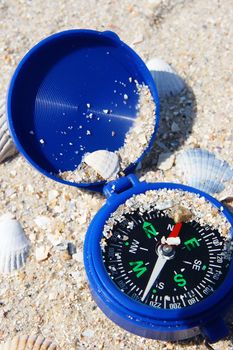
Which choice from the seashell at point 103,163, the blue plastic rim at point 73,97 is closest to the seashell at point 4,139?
the blue plastic rim at point 73,97

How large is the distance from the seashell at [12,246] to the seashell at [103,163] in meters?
0.28

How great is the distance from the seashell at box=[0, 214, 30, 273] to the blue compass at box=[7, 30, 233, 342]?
7.5 inches

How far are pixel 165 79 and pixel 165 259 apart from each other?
69cm

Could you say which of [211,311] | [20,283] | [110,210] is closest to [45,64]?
[110,210]

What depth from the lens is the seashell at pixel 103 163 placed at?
182cm

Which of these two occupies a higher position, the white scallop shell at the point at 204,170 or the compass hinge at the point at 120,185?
the white scallop shell at the point at 204,170

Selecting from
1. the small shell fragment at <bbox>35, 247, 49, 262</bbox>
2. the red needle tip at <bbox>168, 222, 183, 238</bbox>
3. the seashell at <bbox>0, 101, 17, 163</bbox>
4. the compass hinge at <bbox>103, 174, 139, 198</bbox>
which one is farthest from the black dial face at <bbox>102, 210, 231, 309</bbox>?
the seashell at <bbox>0, 101, 17, 163</bbox>

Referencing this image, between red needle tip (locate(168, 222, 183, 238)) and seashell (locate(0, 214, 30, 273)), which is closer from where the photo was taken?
red needle tip (locate(168, 222, 183, 238))

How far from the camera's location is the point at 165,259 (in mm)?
1606

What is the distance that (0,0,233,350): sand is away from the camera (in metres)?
1.69

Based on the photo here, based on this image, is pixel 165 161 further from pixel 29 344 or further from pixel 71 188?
pixel 29 344

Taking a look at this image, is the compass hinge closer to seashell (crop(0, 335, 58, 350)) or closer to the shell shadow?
the shell shadow

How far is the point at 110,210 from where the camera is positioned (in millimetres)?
1711

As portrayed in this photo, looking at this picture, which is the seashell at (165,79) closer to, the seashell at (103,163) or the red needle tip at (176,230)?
the seashell at (103,163)
